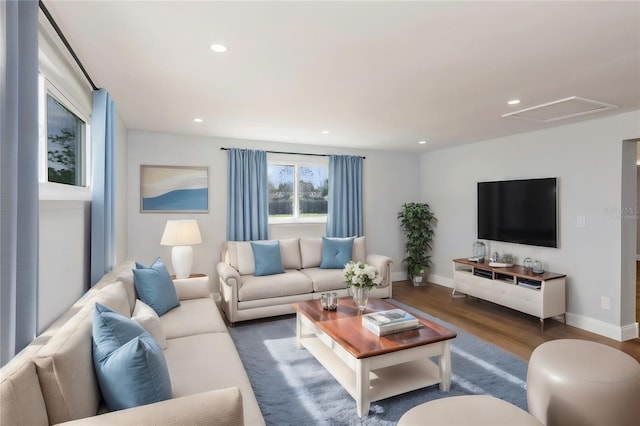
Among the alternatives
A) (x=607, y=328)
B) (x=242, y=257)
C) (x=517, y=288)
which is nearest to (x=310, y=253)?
(x=242, y=257)

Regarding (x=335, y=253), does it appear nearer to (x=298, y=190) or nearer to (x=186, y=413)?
(x=298, y=190)

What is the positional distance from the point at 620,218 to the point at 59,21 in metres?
5.02

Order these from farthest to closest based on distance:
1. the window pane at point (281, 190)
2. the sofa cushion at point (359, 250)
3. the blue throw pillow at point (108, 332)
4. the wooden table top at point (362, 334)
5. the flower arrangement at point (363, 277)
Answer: the window pane at point (281, 190), the sofa cushion at point (359, 250), the flower arrangement at point (363, 277), the wooden table top at point (362, 334), the blue throw pillow at point (108, 332)

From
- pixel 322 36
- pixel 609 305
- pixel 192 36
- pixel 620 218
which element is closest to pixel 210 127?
pixel 192 36

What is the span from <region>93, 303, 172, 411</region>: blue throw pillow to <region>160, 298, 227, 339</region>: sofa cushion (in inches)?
41.8

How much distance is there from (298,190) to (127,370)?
4.35 m

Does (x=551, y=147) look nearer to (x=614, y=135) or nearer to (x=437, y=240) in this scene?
(x=614, y=135)

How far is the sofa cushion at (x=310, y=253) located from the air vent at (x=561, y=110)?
2.96m

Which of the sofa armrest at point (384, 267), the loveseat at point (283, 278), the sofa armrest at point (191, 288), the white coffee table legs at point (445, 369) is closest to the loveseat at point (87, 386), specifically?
the sofa armrest at point (191, 288)

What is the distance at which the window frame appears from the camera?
6.73ft

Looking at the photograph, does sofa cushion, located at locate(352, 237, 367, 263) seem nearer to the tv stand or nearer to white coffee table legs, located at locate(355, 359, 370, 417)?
the tv stand

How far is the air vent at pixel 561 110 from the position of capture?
3.19 meters

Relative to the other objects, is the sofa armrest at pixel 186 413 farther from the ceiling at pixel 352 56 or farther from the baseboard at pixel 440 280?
the baseboard at pixel 440 280

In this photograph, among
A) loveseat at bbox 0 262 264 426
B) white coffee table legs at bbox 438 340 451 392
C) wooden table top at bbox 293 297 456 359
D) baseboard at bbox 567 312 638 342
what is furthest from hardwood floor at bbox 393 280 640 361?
loveseat at bbox 0 262 264 426
